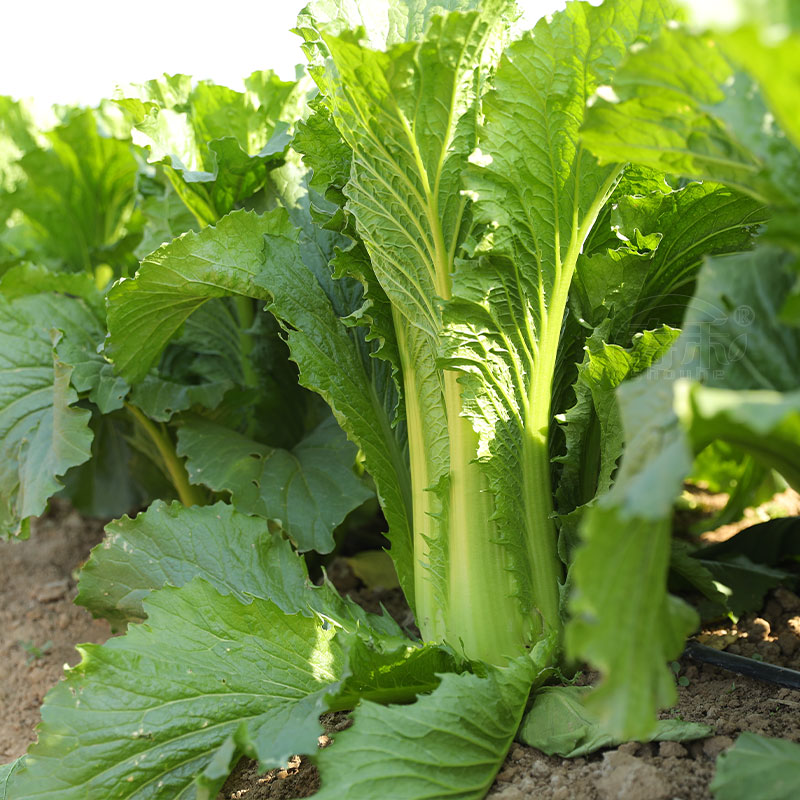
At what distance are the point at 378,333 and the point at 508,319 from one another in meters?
0.36

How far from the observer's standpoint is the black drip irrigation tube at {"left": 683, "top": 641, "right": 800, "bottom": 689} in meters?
1.96

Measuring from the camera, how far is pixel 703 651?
Result: 7.07 ft

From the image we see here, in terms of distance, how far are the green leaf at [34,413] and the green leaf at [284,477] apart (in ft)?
1.17

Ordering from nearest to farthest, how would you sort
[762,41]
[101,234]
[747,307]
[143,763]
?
1. [762,41]
2. [747,307]
3. [143,763]
4. [101,234]

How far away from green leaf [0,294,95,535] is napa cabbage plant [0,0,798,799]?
24cm

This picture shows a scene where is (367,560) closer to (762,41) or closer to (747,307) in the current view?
(747,307)

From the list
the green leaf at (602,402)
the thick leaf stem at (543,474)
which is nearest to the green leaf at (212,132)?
the thick leaf stem at (543,474)

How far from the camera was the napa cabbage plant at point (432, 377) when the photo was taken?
168cm

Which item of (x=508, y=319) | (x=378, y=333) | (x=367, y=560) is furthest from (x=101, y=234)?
(x=508, y=319)

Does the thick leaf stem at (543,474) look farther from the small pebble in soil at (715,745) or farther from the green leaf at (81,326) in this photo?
the green leaf at (81,326)

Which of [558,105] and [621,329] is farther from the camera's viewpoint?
[621,329]

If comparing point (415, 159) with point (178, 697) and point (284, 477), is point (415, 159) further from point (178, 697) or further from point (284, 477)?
point (178, 697)

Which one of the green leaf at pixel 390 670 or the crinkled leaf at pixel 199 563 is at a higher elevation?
the crinkled leaf at pixel 199 563
